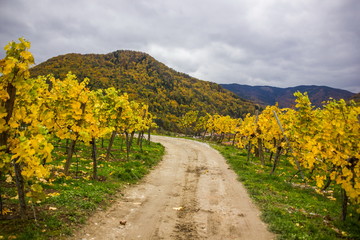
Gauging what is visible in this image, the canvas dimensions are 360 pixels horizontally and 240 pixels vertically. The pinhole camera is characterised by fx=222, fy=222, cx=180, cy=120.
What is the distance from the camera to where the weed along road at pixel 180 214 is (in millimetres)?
7047

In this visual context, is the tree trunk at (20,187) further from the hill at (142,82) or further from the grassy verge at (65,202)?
the hill at (142,82)

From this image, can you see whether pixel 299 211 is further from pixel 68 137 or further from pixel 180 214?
pixel 68 137

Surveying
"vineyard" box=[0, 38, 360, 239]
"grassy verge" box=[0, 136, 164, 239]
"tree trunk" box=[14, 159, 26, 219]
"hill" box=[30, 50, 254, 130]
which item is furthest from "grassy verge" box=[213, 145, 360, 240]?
"hill" box=[30, 50, 254, 130]

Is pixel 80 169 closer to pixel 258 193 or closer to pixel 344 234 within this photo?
pixel 258 193

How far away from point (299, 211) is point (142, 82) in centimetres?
13759

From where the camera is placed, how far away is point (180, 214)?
8.56m

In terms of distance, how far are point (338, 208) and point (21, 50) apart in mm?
14049

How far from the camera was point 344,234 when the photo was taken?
7773mm

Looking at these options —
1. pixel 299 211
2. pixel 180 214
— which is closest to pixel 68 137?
pixel 180 214

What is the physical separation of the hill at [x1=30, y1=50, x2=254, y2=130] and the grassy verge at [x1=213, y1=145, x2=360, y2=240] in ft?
237

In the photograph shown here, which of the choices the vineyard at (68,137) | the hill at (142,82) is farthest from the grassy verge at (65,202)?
the hill at (142,82)

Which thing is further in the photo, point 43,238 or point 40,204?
point 40,204

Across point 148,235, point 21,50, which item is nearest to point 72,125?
point 21,50

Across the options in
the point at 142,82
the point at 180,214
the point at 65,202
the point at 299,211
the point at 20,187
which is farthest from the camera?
the point at 142,82
